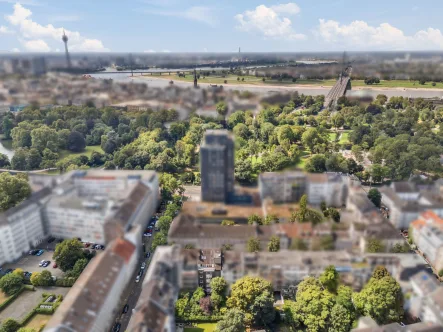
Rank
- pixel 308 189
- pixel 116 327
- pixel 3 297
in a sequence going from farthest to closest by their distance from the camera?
pixel 308 189 → pixel 3 297 → pixel 116 327

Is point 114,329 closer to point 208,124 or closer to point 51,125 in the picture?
point 208,124

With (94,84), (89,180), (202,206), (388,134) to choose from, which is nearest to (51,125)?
(94,84)

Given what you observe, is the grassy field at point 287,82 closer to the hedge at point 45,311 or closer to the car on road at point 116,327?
the hedge at point 45,311

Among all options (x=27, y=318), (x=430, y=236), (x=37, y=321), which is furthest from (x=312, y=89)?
(x=27, y=318)

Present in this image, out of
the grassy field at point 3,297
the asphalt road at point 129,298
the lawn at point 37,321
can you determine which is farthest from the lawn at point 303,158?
the grassy field at point 3,297

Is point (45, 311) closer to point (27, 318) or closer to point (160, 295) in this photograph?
point (27, 318)

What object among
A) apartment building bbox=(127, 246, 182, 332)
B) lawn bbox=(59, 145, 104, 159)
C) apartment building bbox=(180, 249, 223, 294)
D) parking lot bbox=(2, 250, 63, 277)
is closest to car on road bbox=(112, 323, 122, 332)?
apartment building bbox=(127, 246, 182, 332)
